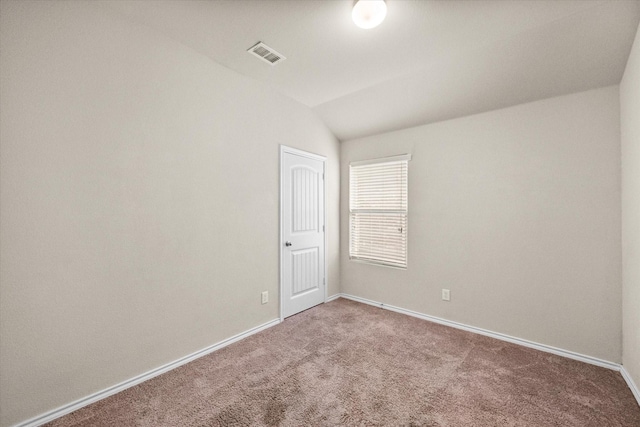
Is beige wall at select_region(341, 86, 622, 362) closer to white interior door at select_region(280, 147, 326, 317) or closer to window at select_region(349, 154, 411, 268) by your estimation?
window at select_region(349, 154, 411, 268)

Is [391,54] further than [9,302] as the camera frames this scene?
Yes

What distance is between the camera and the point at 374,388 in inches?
79.2

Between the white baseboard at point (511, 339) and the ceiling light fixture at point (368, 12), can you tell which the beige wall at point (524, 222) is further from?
the ceiling light fixture at point (368, 12)

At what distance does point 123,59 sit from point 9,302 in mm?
1742

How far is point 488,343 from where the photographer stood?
2695 mm

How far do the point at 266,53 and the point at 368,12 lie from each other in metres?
1.01

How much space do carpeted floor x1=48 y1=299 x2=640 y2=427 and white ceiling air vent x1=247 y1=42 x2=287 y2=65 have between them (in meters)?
2.70

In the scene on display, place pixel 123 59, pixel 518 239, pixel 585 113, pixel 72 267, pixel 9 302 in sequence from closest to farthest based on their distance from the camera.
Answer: pixel 9 302 → pixel 72 267 → pixel 123 59 → pixel 585 113 → pixel 518 239

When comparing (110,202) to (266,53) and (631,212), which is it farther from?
(631,212)

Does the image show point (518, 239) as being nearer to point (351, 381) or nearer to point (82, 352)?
point (351, 381)

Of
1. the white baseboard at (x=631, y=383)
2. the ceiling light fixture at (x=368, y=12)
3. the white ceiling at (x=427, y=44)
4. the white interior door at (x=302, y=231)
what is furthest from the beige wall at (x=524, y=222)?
the ceiling light fixture at (x=368, y=12)

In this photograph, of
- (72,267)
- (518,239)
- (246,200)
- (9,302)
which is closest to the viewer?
(9,302)

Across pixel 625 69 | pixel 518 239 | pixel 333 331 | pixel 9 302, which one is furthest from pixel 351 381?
pixel 625 69

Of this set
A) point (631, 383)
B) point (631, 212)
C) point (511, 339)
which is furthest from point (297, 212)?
point (631, 383)
